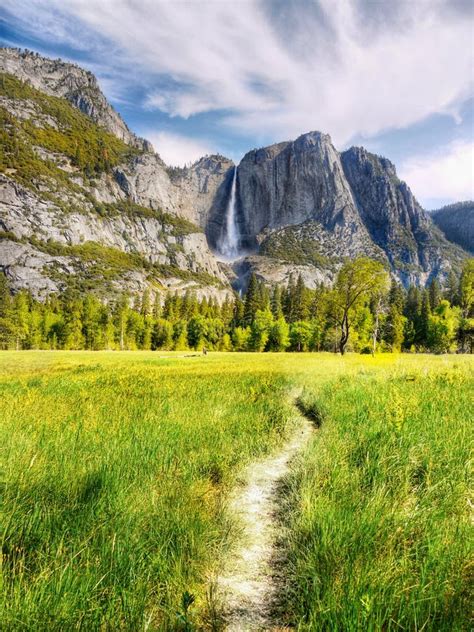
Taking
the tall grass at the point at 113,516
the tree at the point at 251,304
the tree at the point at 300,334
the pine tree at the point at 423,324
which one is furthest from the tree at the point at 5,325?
the pine tree at the point at 423,324

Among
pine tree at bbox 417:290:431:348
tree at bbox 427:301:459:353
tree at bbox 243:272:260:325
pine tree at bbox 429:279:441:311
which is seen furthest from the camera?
tree at bbox 243:272:260:325

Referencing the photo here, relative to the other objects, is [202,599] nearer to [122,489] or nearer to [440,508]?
[122,489]

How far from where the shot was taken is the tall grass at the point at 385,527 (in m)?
1.91

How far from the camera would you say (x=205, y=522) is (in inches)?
127

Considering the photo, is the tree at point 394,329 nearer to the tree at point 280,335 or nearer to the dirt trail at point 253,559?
the tree at point 280,335

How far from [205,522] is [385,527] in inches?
64.4

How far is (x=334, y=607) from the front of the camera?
1874 mm

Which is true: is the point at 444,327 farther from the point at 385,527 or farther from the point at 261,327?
the point at 385,527

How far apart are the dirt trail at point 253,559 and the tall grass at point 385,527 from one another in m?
0.22

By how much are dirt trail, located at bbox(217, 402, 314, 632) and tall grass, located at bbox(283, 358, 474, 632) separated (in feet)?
0.71

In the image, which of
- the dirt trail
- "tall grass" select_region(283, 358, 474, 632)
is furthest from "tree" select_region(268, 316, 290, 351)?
the dirt trail

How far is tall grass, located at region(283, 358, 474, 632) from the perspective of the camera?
6.28 feet

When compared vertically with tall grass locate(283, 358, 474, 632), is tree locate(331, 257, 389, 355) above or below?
above

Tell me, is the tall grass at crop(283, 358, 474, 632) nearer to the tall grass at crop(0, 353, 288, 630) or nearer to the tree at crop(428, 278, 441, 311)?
the tall grass at crop(0, 353, 288, 630)
